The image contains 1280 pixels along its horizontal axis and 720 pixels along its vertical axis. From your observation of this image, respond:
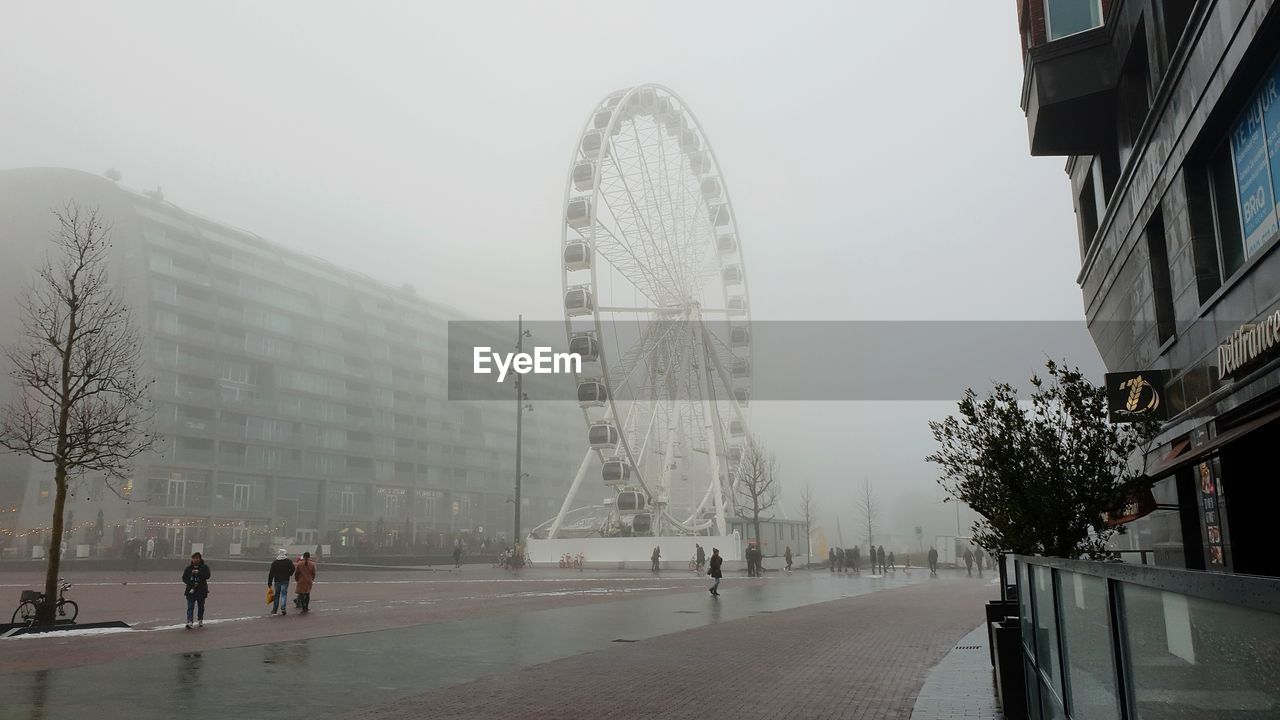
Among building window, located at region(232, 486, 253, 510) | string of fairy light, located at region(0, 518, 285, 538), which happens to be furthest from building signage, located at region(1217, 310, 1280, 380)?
building window, located at region(232, 486, 253, 510)

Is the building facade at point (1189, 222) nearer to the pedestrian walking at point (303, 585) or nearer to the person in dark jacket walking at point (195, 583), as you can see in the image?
the person in dark jacket walking at point (195, 583)

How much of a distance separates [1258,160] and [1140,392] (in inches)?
238

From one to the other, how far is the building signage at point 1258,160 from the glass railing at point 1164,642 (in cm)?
1065

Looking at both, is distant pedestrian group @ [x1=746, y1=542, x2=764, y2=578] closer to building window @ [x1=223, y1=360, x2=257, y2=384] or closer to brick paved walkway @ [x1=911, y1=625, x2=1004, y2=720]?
brick paved walkway @ [x1=911, y1=625, x2=1004, y2=720]

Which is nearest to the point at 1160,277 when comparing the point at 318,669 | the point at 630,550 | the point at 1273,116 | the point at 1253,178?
the point at 1253,178

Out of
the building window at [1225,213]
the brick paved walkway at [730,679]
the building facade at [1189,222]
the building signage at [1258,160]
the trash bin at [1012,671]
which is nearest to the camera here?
the trash bin at [1012,671]

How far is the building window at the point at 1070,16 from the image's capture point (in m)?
21.4

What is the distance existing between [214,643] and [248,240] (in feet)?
263

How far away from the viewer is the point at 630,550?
61.1 m

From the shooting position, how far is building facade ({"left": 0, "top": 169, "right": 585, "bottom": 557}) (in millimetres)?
74625

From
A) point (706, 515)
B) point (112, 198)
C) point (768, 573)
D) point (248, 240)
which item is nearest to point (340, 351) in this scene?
point (248, 240)

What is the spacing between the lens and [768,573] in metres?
54.3

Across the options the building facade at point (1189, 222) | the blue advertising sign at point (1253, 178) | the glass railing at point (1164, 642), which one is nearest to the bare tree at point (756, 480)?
the building facade at point (1189, 222)

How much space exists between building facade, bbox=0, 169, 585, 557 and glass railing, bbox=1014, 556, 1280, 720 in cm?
6811
